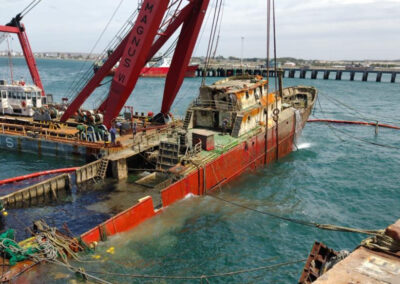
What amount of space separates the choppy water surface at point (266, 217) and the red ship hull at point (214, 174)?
1.67 feet

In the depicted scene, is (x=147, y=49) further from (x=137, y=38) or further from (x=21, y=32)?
(x=21, y=32)

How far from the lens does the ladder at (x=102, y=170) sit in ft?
71.6

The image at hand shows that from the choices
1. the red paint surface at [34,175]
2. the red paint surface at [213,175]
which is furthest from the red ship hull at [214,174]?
the red paint surface at [34,175]

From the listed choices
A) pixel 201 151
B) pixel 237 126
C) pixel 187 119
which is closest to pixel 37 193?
pixel 201 151

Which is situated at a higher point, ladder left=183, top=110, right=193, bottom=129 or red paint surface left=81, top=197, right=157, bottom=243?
ladder left=183, top=110, right=193, bottom=129

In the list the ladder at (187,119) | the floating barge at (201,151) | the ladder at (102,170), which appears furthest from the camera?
the ladder at (187,119)

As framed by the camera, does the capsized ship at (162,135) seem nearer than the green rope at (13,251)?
No

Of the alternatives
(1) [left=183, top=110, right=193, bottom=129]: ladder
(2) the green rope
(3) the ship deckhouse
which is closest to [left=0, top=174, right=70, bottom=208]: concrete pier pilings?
(2) the green rope

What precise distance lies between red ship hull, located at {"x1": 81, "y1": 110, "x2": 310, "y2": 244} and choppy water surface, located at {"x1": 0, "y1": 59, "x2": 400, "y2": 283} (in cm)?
51

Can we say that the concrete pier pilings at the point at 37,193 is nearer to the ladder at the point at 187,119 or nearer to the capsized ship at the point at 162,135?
the capsized ship at the point at 162,135

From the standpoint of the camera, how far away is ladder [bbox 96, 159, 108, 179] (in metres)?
21.8

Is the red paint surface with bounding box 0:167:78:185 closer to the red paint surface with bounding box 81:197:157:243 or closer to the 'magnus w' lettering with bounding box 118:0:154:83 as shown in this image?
the 'magnus w' lettering with bounding box 118:0:154:83

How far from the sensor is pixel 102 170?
2194 cm

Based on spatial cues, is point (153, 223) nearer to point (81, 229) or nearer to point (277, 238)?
point (81, 229)
